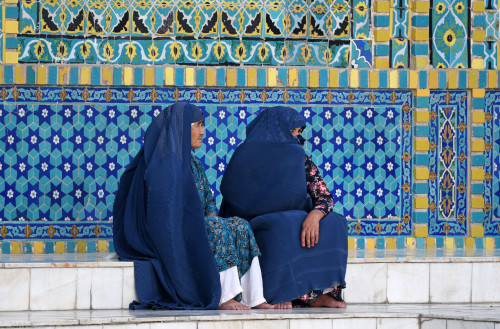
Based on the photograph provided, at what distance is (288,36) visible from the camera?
22.0 ft

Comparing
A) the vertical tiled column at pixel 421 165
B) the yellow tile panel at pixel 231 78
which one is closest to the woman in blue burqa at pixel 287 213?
the yellow tile panel at pixel 231 78

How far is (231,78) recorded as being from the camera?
6551 millimetres

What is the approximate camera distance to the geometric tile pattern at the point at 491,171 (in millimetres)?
6809

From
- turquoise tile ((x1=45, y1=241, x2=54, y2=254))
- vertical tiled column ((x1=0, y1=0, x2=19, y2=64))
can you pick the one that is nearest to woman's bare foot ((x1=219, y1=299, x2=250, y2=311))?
turquoise tile ((x1=45, y1=241, x2=54, y2=254))

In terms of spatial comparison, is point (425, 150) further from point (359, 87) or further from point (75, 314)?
point (75, 314)

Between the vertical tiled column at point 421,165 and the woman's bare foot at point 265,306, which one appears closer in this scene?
the woman's bare foot at point 265,306

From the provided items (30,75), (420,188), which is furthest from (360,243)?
(30,75)

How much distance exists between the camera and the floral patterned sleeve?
207 inches

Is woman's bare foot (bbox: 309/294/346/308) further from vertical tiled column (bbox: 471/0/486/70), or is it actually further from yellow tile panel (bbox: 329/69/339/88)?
vertical tiled column (bbox: 471/0/486/70)

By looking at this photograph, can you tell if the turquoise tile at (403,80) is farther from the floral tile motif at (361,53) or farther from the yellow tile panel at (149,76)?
the yellow tile panel at (149,76)

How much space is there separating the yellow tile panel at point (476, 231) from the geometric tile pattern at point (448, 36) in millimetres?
1076

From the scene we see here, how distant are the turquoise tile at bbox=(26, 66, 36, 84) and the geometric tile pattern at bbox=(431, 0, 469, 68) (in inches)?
103

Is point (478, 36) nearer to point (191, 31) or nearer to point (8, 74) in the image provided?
point (191, 31)

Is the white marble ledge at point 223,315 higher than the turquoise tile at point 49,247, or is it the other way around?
the turquoise tile at point 49,247
